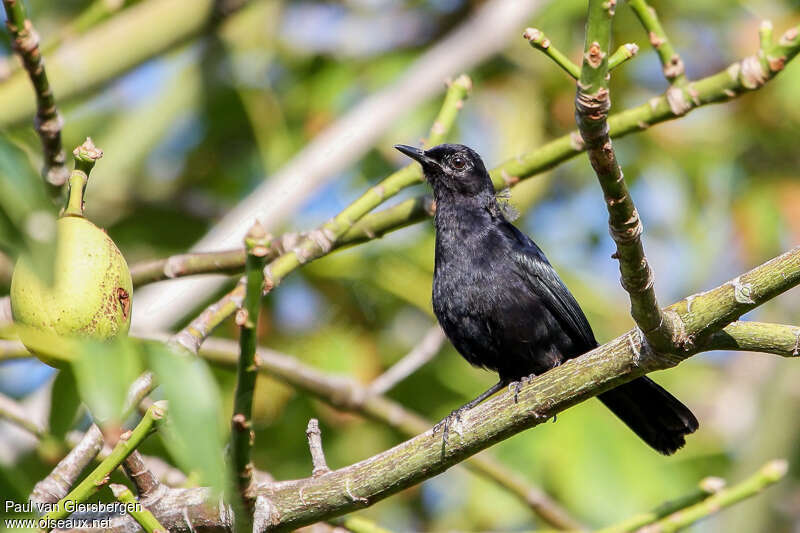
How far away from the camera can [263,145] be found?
16.7 feet

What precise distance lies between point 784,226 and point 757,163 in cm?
46

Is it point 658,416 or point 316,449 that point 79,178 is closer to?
point 316,449

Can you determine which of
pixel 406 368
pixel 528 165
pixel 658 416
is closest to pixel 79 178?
pixel 528 165

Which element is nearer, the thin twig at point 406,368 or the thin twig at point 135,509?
the thin twig at point 135,509

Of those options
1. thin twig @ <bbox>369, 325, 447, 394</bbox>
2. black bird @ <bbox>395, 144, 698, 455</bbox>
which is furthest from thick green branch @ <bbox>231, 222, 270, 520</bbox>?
black bird @ <bbox>395, 144, 698, 455</bbox>

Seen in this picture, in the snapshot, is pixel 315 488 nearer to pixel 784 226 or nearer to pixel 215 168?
pixel 215 168

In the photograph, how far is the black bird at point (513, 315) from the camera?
3953mm

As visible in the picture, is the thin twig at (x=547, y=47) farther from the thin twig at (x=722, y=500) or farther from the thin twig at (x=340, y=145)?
the thin twig at (x=340, y=145)

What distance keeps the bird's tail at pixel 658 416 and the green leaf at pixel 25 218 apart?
3171mm

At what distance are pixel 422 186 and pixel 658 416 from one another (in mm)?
2020

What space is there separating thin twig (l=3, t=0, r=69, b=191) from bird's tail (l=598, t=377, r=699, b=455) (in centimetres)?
244

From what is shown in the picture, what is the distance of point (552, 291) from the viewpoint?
13.5ft

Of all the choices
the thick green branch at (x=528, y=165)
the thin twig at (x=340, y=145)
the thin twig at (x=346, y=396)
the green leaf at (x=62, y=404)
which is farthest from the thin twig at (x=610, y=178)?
the thin twig at (x=340, y=145)

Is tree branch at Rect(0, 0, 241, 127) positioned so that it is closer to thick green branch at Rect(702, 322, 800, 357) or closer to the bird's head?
the bird's head
